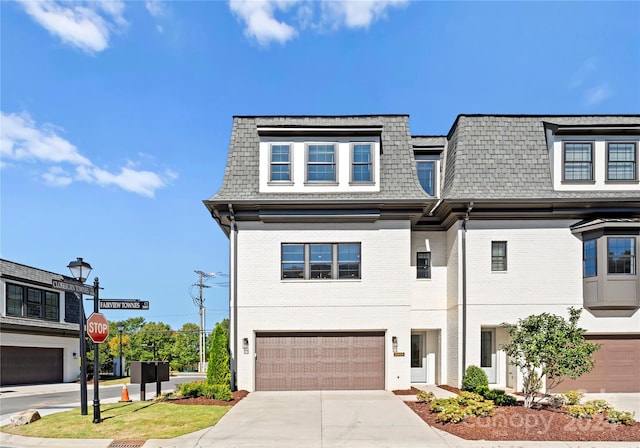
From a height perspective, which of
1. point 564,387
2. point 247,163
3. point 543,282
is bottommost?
point 564,387

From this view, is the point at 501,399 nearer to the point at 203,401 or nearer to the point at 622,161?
the point at 203,401

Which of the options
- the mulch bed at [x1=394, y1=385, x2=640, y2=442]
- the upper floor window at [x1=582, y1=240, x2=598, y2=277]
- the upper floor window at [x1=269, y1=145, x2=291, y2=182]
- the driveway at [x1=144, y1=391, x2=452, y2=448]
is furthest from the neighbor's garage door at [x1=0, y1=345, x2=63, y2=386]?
the upper floor window at [x1=582, y1=240, x2=598, y2=277]

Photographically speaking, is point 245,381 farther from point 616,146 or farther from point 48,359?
Answer: point 48,359

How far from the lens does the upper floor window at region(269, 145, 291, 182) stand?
51.4ft

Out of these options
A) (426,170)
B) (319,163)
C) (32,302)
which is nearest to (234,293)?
(319,163)

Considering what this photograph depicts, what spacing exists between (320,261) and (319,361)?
3454mm

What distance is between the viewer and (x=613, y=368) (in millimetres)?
15117

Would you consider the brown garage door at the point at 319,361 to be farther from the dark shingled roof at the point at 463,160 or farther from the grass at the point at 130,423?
the dark shingled roof at the point at 463,160

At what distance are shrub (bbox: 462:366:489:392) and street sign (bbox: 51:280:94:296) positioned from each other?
11441 millimetres

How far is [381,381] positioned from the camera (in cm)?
1513

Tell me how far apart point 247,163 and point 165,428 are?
9.27 meters

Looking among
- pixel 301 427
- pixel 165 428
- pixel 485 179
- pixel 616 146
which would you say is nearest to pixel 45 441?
pixel 165 428

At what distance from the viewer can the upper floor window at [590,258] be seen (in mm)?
14805

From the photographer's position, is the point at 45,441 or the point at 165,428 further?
the point at 165,428
